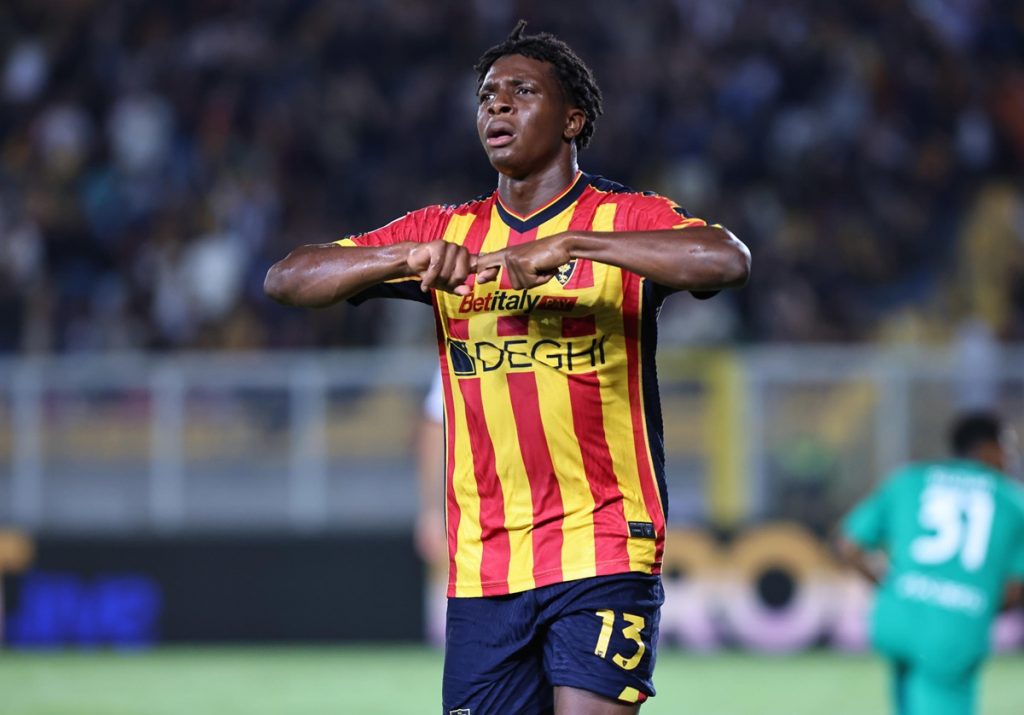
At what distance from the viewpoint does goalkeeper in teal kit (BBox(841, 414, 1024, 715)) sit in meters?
6.77

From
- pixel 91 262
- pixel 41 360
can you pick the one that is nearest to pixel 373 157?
pixel 91 262

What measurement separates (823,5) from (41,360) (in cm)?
916

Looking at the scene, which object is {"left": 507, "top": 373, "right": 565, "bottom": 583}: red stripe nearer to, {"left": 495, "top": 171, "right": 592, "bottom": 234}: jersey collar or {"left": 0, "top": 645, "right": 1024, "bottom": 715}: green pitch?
{"left": 495, "top": 171, "right": 592, "bottom": 234}: jersey collar

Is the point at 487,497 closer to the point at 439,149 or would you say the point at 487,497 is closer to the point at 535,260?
the point at 535,260

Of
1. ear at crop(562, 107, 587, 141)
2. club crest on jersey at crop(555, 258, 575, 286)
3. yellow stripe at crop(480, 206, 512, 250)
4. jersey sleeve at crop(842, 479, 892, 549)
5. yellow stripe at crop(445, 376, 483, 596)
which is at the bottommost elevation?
jersey sleeve at crop(842, 479, 892, 549)

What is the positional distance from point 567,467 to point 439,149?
1341 cm

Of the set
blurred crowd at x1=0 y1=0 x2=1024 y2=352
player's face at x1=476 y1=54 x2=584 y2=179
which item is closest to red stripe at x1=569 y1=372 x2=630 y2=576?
player's face at x1=476 y1=54 x2=584 y2=179

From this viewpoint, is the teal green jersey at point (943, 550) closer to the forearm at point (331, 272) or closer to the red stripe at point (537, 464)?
the red stripe at point (537, 464)

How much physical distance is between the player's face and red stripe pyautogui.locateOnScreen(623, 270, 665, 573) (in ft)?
1.39

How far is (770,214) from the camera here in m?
16.6

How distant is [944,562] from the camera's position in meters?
6.89

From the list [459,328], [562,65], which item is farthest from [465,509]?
[562,65]

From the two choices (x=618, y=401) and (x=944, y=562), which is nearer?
(x=618, y=401)

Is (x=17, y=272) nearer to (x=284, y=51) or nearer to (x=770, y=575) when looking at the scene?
(x=284, y=51)
